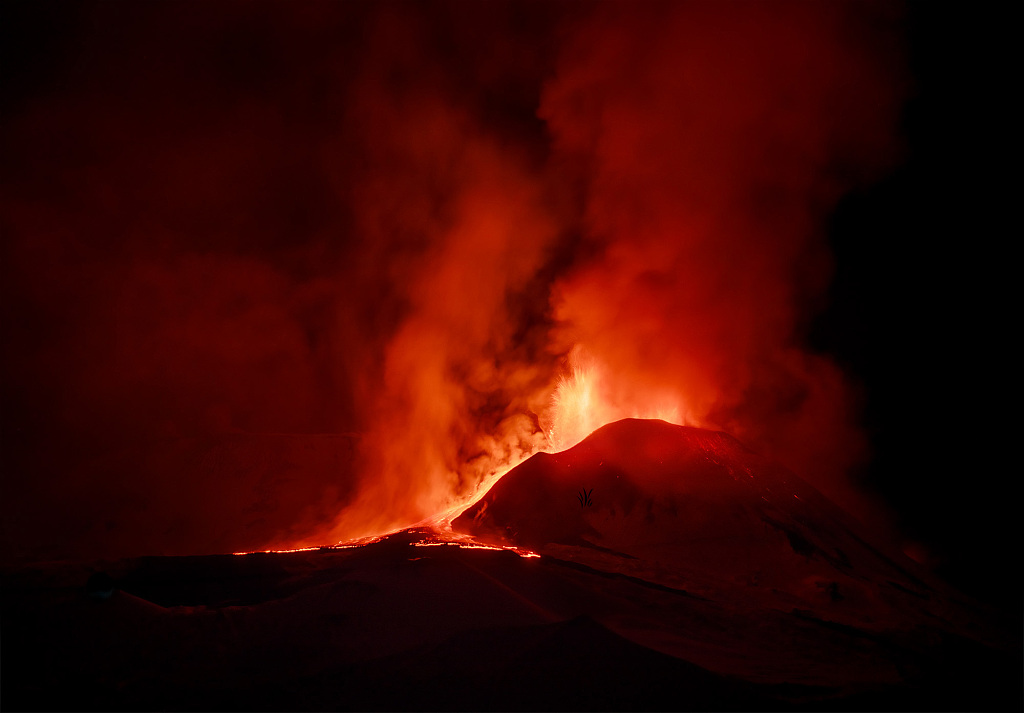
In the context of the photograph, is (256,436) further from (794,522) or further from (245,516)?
(794,522)

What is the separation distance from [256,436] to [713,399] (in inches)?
909

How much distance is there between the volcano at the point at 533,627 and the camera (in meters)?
6.50

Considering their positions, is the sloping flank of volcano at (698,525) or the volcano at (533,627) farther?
the sloping flank of volcano at (698,525)

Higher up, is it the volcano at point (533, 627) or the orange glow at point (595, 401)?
the orange glow at point (595, 401)

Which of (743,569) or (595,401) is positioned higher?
(595,401)

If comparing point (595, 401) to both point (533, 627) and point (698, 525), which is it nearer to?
point (698, 525)

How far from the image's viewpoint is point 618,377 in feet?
84.5

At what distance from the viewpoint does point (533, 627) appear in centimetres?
822

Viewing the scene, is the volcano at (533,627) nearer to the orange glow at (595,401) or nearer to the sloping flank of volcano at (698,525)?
the sloping flank of volcano at (698,525)

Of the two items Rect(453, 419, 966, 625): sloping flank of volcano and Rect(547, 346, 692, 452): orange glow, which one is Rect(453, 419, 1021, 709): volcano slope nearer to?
Rect(453, 419, 966, 625): sloping flank of volcano

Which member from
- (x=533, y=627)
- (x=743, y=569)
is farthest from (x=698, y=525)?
(x=533, y=627)

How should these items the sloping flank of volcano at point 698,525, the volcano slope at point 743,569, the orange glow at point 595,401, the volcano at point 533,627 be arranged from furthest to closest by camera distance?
the orange glow at point 595,401 → the sloping flank of volcano at point 698,525 → the volcano slope at point 743,569 → the volcano at point 533,627

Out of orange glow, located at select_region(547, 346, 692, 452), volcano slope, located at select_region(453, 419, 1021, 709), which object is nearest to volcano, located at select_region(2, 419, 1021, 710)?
volcano slope, located at select_region(453, 419, 1021, 709)

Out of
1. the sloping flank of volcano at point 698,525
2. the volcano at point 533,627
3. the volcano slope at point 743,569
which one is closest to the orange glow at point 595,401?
the sloping flank of volcano at point 698,525
